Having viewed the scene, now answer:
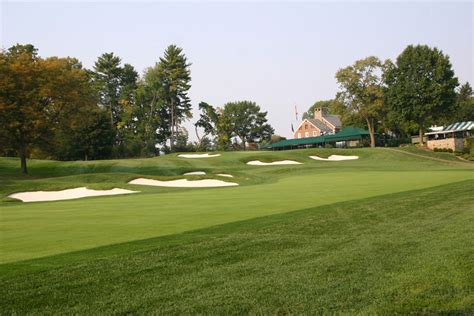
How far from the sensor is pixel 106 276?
19.3 feet

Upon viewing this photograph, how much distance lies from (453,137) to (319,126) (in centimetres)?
4072

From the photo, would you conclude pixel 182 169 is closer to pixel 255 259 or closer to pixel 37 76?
pixel 37 76

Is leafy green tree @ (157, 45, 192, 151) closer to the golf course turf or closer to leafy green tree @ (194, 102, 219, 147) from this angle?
leafy green tree @ (194, 102, 219, 147)

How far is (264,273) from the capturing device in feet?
19.3

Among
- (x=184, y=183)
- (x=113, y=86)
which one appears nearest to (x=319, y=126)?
(x=113, y=86)

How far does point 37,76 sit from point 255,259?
107 feet

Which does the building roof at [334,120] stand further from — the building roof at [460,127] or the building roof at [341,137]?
the building roof at [460,127]

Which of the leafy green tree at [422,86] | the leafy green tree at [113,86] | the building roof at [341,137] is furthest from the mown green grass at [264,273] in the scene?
the leafy green tree at [113,86]

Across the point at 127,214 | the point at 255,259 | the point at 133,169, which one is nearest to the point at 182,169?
the point at 133,169

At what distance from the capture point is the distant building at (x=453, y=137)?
5434 centimetres

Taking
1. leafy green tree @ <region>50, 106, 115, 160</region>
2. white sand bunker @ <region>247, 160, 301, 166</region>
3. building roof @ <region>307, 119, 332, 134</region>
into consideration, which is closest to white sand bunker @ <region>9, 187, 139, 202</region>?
white sand bunker @ <region>247, 160, 301, 166</region>

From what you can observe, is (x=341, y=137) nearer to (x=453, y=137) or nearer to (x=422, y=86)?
(x=422, y=86)

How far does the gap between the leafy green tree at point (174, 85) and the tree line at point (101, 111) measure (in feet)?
0.65

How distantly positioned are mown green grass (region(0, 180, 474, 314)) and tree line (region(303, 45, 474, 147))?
5271 cm
